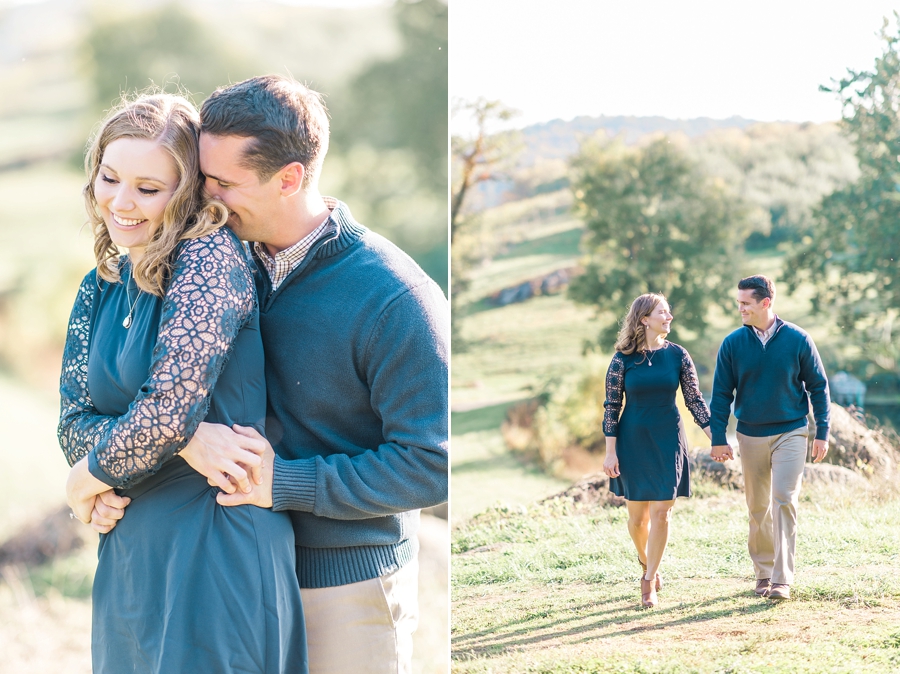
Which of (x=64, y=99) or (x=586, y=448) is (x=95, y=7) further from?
(x=586, y=448)

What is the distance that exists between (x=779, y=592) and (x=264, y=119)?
2137 millimetres

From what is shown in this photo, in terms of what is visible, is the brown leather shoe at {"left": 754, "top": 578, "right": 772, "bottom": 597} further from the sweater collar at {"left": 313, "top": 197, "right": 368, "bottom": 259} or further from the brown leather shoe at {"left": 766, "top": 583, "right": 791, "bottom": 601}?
the sweater collar at {"left": 313, "top": 197, "right": 368, "bottom": 259}

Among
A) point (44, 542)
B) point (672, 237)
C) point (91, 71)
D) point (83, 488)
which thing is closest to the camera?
point (83, 488)

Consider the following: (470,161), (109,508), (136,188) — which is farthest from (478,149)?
(109,508)

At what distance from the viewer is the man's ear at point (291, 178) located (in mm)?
1683

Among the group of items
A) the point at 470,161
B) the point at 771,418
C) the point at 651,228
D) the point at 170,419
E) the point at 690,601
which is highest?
the point at 470,161

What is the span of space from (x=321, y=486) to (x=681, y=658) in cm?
166

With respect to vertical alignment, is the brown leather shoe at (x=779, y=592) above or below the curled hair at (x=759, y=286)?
below

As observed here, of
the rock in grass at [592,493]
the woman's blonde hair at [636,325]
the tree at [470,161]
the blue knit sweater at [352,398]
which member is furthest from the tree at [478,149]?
the blue knit sweater at [352,398]

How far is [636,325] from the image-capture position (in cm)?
284

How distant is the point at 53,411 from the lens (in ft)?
15.5

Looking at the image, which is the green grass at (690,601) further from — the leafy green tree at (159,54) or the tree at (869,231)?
the leafy green tree at (159,54)

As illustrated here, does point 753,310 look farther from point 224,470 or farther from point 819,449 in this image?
point 224,470

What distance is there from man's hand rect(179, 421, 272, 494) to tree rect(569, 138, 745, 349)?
66.8 inches
